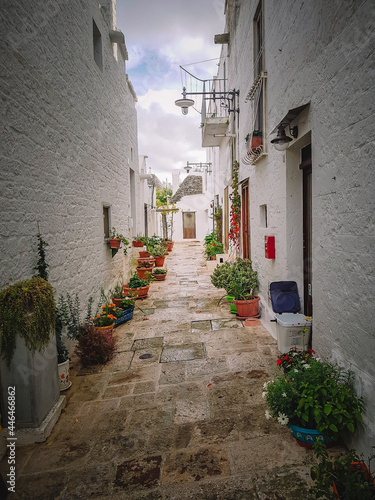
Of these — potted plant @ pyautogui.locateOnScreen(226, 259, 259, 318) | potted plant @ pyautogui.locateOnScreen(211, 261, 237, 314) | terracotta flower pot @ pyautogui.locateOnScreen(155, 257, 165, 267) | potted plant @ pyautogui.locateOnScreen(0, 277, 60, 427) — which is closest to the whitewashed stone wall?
potted plant @ pyautogui.locateOnScreen(0, 277, 60, 427)

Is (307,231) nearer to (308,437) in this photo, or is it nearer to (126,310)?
(308,437)

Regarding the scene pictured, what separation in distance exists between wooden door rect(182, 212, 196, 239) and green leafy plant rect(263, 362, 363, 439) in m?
22.5

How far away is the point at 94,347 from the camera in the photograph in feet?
13.8

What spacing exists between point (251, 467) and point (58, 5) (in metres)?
5.62

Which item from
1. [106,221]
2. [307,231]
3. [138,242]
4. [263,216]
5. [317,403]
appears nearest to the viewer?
[317,403]

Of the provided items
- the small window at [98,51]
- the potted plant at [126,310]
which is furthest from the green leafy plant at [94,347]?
the small window at [98,51]

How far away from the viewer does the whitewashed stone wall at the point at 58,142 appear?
120 inches

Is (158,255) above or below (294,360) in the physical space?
above

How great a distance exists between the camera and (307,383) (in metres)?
2.53

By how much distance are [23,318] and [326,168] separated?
293 centimetres

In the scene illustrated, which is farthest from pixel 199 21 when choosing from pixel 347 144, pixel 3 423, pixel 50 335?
pixel 3 423

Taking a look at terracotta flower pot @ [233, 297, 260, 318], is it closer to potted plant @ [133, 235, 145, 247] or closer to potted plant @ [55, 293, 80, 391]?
potted plant @ [55, 293, 80, 391]

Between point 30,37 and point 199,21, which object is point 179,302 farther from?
point 199,21

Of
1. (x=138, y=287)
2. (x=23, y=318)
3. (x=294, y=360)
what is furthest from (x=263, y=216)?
(x=23, y=318)
